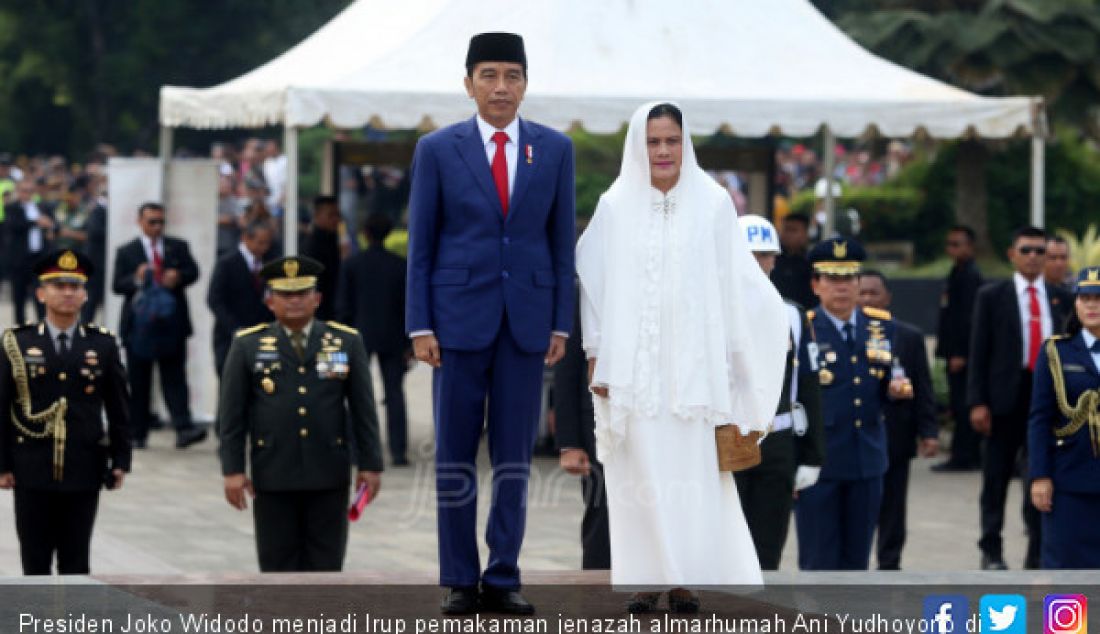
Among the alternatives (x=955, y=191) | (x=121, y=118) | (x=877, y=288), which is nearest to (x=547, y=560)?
(x=877, y=288)

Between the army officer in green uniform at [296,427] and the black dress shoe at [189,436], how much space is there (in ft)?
25.8

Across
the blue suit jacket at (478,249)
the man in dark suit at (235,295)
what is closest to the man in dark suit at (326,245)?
the man in dark suit at (235,295)

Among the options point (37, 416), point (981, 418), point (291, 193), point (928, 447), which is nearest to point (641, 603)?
point (37, 416)

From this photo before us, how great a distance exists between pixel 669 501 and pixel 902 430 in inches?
183

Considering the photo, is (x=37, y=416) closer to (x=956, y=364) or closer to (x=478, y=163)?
(x=478, y=163)

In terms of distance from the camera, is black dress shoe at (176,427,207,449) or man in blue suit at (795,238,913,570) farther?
black dress shoe at (176,427,207,449)

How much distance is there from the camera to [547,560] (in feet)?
41.6

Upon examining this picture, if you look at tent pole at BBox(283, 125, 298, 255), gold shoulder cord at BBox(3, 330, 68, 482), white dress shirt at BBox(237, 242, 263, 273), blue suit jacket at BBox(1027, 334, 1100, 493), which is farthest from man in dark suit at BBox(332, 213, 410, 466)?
blue suit jacket at BBox(1027, 334, 1100, 493)

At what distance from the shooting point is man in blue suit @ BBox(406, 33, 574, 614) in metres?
7.40

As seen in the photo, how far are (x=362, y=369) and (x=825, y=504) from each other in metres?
2.16

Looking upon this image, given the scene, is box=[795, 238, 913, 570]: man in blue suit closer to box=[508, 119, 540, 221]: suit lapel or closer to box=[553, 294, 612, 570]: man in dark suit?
box=[553, 294, 612, 570]: man in dark suit

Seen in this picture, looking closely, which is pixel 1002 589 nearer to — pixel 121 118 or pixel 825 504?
pixel 825 504

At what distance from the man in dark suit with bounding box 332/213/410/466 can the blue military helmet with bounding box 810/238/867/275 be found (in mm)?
6744

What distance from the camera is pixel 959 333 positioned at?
669 inches
